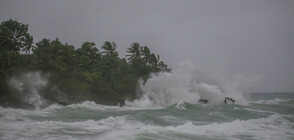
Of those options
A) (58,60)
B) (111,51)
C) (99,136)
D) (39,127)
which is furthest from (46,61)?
(99,136)

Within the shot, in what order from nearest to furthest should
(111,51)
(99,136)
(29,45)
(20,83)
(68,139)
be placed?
1. (68,139)
2. (99,136)
3. (20,83)
4. (29,45)
5. (111,51)

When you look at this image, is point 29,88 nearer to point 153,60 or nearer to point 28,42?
point 28,42

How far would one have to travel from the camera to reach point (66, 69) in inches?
1566

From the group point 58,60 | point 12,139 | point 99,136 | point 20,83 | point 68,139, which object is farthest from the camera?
point 58,60

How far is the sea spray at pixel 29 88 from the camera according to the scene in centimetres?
2851

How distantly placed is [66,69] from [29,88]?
32.3 feet

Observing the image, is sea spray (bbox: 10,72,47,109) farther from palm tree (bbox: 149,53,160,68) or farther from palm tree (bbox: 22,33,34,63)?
palm tree (bbox: 149,53,160,68)

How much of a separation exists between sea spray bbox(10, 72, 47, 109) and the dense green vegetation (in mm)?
548

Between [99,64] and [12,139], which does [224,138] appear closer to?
[12,139]

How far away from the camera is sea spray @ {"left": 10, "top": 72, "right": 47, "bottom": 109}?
2851cm

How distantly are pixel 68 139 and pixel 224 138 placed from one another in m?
6.22

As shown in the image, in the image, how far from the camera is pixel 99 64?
46312 millimetres

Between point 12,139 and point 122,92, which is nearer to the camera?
point 12,139

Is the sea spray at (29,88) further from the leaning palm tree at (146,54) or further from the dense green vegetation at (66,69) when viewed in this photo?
the leaning palm tree at (146,54)
